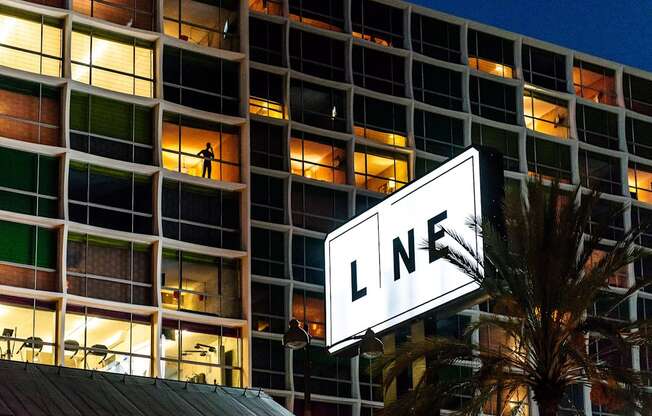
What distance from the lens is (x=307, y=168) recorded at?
54125 millimetres

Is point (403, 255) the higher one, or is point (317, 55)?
point (317, 55)

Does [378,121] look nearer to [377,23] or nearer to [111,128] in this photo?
[377,23]

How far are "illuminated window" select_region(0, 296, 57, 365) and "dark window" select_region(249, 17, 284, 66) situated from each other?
13.1 metres

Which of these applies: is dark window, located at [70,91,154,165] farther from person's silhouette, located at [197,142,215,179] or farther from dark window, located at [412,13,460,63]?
dark window, located at [412,13,460,63]

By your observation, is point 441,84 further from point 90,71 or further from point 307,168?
point 90,71

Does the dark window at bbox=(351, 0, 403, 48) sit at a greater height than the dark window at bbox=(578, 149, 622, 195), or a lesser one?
greater

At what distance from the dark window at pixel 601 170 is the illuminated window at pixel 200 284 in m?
18.2

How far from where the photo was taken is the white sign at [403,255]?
84.8 feet

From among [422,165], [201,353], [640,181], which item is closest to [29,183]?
[201,353]

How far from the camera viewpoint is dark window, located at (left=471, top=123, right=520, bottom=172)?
58406mm

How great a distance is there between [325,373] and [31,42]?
15.6 m

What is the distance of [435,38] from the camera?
192ft

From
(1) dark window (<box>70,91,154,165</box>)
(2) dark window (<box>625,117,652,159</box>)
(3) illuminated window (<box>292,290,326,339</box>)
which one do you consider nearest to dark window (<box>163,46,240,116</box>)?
(1) dark window (<box>70,91,154,165</box>)

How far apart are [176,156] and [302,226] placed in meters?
5.71
